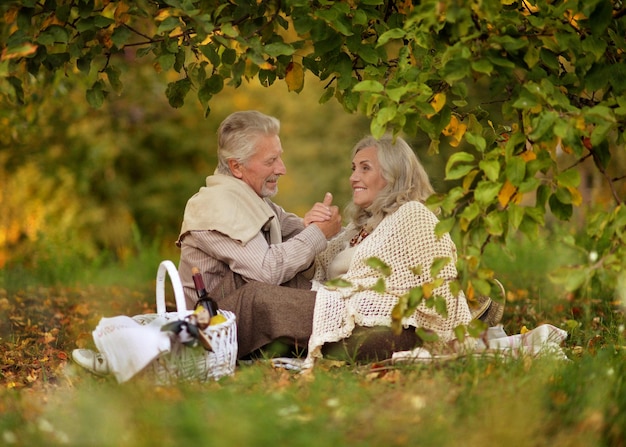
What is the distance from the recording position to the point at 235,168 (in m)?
4.93

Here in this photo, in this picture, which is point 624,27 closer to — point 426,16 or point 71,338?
→ point 426,16

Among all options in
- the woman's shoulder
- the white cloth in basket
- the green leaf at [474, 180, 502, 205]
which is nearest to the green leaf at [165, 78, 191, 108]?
the woman's shoulder

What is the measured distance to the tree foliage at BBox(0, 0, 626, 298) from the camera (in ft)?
10.8

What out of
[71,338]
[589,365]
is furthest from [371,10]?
[71,338]

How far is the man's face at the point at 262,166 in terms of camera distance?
192 inches

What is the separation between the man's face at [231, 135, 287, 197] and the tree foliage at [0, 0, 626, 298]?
1.52ft

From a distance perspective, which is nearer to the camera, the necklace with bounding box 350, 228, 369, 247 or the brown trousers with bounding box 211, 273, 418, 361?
the brown trousers with bounding box 211, 273, 418, 361

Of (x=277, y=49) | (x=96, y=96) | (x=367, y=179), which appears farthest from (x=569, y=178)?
(x=96, y=96)

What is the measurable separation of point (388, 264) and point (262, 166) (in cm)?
93

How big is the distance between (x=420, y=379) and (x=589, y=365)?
68 cm

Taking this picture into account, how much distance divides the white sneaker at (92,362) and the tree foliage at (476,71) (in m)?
1.28

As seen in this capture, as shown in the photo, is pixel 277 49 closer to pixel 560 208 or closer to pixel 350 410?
pixel 560 208

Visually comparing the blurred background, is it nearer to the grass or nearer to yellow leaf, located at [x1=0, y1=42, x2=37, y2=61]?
yellow leaf, located at [x1=0, y1=42, x2=37, y2=61]

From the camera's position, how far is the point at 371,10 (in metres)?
4.27
